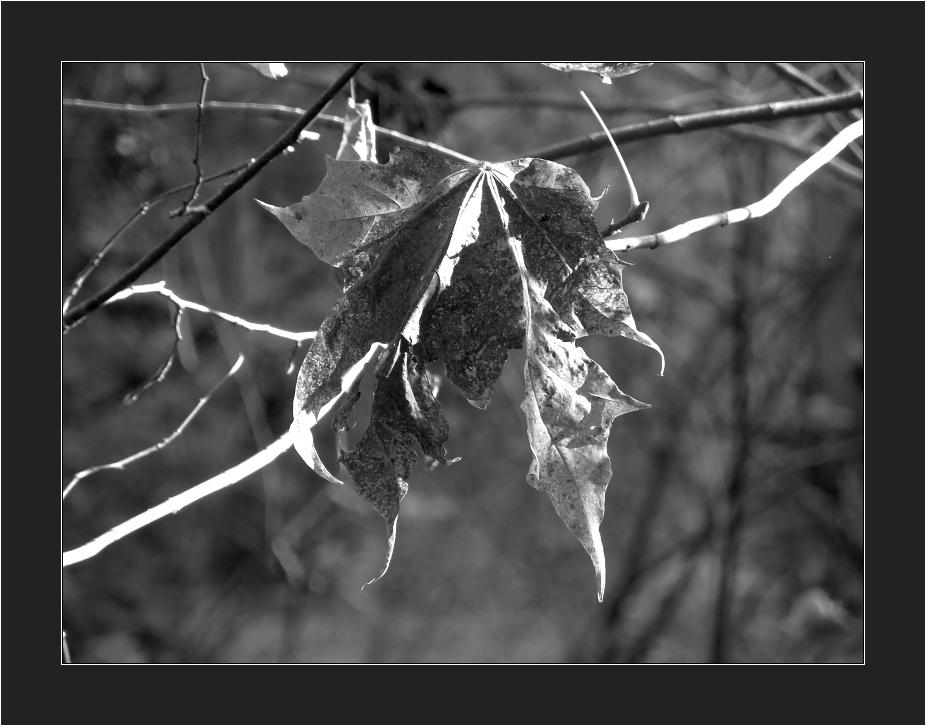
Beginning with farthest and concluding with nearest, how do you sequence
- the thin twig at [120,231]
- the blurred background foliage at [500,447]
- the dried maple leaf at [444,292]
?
the blurred background foliage at [500,447]
the thin twig at [120,231]
the dried maple leaf at [444,292]

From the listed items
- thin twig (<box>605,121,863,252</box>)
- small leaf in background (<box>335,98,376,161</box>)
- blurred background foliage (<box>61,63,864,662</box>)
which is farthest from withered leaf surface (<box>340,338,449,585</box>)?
blurred background foliage (<box>61,63,864,662</box>)

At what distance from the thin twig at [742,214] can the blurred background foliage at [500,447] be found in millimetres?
832

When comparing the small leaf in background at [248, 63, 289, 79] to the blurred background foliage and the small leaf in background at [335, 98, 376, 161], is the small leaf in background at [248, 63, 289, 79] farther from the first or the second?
the blurred background foliage

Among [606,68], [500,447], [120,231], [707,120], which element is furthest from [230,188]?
[500,447]

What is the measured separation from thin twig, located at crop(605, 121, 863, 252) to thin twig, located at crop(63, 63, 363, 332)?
0.20m

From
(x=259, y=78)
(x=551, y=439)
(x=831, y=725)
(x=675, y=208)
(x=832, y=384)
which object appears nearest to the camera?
(x=551, y=439)

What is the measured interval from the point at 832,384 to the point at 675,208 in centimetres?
55

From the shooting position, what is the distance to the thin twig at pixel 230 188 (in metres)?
0.48

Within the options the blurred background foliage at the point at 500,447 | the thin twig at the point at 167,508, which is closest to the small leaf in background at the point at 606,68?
the thin twig at the point at 167,508

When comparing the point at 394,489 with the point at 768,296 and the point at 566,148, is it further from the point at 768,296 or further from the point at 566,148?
the point at 768,296

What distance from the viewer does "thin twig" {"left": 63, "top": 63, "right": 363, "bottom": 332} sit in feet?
1.56

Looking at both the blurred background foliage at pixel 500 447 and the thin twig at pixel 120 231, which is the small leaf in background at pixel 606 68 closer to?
the thin twig at pixel 120 231

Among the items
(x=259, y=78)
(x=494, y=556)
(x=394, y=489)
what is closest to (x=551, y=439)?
(x=394, y=489)

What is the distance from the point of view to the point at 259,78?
1590 mm
